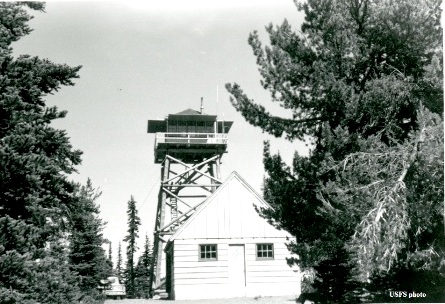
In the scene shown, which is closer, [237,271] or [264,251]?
[237,271]

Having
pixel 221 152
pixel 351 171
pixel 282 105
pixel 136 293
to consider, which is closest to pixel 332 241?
pixel 351 171

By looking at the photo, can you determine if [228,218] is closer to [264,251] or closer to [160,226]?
[264,251]

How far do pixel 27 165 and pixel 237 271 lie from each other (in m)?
13.7

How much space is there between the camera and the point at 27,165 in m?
9.56

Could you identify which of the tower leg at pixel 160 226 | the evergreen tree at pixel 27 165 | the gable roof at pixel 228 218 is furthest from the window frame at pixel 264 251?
the evergreen tree at pixel 27 165

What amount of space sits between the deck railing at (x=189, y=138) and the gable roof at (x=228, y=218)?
13.5 feet

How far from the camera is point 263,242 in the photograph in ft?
71.6

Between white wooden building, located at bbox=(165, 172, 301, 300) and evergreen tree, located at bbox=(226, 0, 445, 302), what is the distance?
9.05 meters

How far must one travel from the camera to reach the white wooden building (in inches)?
832

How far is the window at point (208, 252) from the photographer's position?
70.1ft

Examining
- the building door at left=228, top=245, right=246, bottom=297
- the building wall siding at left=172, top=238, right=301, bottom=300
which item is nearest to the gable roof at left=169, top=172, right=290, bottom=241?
the building wall siding at left=172, top=238, right=301, bottom=300

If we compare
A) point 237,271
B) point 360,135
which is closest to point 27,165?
point 360,135

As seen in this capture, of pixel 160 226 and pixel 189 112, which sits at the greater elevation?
pixel 189 112

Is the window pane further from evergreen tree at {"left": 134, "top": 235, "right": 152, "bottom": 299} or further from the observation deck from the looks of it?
evergreen tree at {"left": 134, "top": 235, "right": 152, "bottom": 299}
